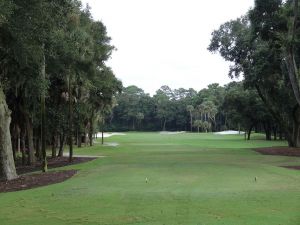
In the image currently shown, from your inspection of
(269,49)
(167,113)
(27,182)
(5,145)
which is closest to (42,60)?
(5,145)

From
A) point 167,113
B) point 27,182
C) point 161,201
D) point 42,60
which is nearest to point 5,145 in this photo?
point 27,182

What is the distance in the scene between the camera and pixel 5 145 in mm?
21203

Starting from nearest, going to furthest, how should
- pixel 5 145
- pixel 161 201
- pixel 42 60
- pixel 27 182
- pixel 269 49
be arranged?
pixel 161 201 < pixel 27 182 < pixel 5 145 < pixel 42 60 < pixel 269 49

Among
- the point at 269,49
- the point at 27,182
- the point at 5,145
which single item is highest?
the point at 269,49

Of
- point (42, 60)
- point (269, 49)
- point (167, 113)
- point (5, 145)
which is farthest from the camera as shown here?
point (167, 113)

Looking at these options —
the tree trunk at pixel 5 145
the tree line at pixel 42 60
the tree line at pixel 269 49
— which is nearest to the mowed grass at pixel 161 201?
the tree trunk at pixel 5 145

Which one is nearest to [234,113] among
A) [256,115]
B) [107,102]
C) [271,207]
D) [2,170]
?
[256,115]

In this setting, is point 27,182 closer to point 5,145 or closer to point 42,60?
point 5,145

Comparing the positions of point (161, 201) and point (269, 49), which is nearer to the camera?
point (161, 201)

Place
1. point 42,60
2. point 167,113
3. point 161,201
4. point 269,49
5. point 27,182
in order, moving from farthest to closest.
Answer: point 167,113 < point 269,49 < point 42,60 < point 27,182 < point 161,201

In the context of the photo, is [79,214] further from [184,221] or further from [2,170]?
[2,170]

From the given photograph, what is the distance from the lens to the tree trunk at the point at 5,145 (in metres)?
20.9

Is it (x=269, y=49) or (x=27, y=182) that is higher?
(x=269, y=49)

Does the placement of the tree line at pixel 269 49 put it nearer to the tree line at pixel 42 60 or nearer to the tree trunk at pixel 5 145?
the tree line at pixel 42 60
